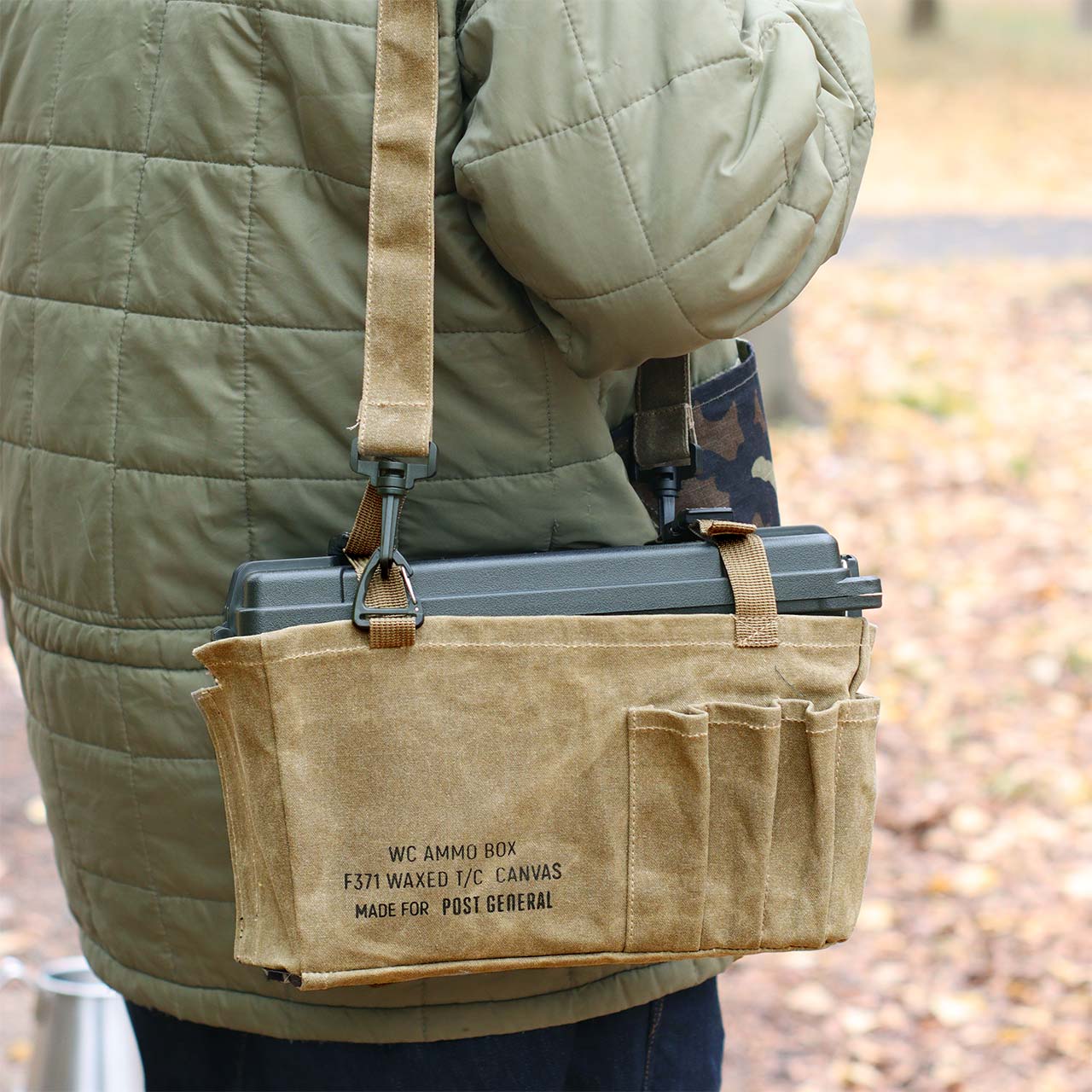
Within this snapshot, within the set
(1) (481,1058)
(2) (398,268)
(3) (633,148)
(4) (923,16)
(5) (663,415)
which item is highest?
(4) (923,16)

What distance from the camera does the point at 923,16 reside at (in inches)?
934

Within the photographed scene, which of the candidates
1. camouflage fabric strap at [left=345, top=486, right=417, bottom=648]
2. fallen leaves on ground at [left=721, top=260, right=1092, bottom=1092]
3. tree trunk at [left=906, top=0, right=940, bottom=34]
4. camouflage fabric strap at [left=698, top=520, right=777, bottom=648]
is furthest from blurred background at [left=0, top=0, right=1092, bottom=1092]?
tree trunk at [left=906, top=0, right=940, bottom=34]

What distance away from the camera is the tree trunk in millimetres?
23547

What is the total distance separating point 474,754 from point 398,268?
0.43 metres

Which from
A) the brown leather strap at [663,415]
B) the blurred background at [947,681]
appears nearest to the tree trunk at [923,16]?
the blurred background at [947,681]

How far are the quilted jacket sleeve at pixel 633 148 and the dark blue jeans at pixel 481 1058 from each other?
708 millimetres

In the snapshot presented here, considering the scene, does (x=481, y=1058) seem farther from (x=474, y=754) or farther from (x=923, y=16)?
(x=923, y=16)

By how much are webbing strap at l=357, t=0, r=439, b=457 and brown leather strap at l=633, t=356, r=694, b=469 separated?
0.26 m

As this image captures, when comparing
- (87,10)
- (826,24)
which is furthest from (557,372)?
(87,10)

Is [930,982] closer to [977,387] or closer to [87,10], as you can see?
[87,10]

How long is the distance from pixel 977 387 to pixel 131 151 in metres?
5.69

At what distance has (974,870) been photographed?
3.41 meters

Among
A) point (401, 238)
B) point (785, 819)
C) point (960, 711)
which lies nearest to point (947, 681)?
point (960, 711)

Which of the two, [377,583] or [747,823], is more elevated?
[377,583]
